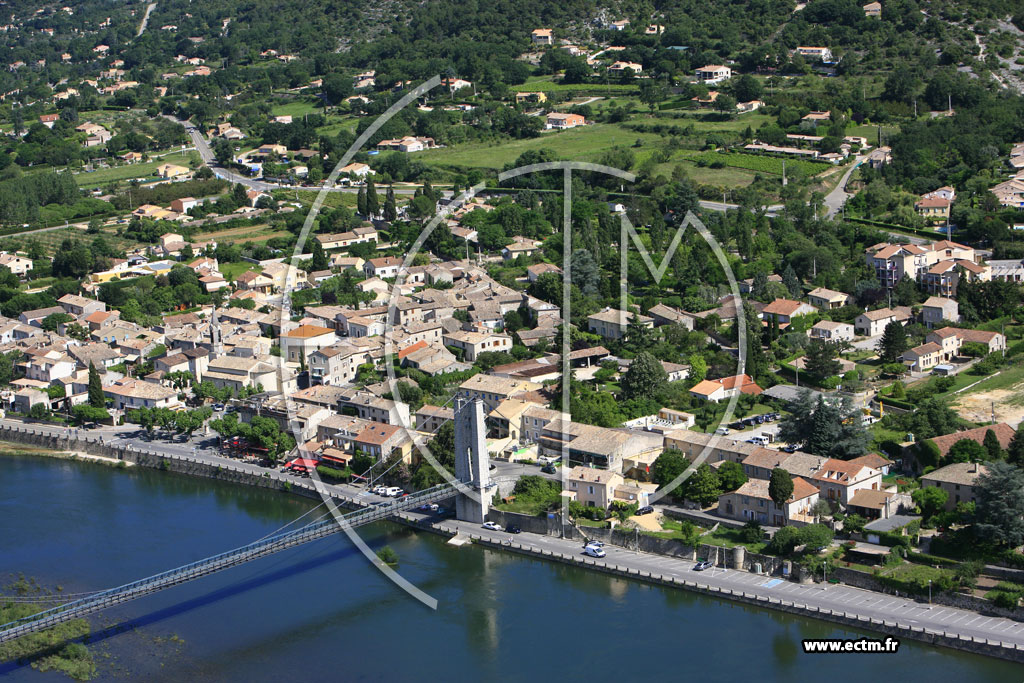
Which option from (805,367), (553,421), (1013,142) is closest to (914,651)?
(553,421)

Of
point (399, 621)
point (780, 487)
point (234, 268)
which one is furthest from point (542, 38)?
point (399, 621)

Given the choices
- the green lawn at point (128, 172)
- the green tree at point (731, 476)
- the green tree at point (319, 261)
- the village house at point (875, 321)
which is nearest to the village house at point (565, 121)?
the green lawn at point (128, 172)

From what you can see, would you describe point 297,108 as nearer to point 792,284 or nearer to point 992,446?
point 792,284

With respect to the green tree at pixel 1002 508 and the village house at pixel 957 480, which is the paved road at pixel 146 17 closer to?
the village house at pixel 957 480

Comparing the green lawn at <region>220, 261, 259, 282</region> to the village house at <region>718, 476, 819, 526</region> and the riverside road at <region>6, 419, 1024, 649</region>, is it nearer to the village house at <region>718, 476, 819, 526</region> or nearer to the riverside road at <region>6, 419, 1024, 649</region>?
the riverside road at <region>6, 419, 1024, 649</region>

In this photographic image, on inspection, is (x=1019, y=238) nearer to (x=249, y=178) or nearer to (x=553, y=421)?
(x=553, y=421)

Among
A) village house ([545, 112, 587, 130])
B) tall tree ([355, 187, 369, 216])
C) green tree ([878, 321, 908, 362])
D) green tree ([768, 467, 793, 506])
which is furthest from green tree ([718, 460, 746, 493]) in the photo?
village house ([545, 112, 587, 130])
